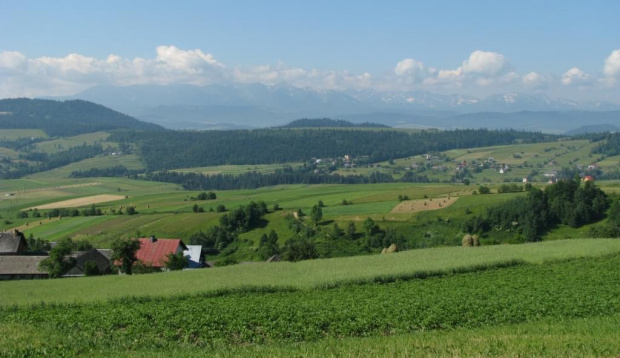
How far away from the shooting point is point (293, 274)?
35.5 meters

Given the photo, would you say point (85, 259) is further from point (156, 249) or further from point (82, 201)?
point (82, 201)

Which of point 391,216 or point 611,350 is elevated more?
point 611,350

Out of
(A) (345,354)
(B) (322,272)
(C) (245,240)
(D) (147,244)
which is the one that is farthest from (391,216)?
(A) (345,354)

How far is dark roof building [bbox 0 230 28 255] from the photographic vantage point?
208 feet

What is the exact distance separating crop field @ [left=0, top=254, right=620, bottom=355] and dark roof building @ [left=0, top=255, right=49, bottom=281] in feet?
87.1

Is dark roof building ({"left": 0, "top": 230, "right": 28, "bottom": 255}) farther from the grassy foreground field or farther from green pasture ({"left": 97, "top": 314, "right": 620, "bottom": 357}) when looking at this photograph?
green pasture ({"left": 97, "top": 314, "right": 620, "bottom": 357})

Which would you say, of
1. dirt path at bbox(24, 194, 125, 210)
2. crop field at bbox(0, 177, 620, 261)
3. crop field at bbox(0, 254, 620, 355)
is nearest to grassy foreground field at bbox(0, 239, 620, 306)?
crop field at bbox(0, 254, 620, 355)

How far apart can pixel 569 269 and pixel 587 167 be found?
148176 millimetres

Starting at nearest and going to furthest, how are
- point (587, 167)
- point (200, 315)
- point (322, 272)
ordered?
point (200, 315) → point (322, 272) → point (587, 167)

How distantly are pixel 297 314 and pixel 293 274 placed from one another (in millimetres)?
12690

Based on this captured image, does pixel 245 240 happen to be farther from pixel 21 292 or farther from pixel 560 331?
pixel 560 331

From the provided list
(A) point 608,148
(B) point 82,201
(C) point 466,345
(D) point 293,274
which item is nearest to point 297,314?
(C) point 466,345

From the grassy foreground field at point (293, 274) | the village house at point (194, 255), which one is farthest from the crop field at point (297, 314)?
the village house at point (194, 255)

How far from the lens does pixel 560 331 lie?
717 inches
